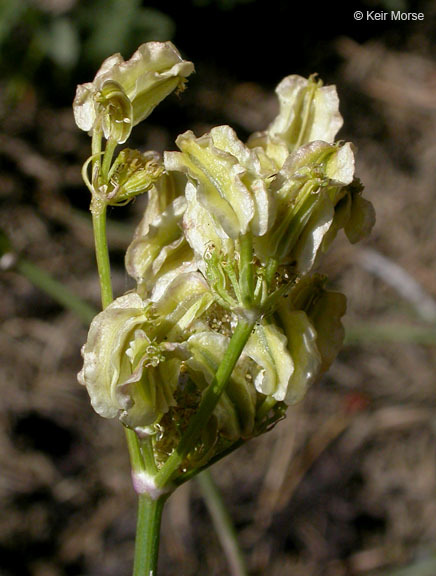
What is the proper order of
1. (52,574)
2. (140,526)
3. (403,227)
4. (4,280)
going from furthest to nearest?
(403,227)
(4,280)
(52,574)
(140,526)

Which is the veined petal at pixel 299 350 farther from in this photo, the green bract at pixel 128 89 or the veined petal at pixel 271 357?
the green bract at pixel 128 89

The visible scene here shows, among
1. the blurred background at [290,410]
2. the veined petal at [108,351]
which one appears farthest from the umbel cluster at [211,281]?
the blurred background at [290,410]

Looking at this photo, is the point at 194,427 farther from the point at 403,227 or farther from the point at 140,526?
the point at 403,227

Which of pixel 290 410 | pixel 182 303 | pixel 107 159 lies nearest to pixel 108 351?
pixel 182 303

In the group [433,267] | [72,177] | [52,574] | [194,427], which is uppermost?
[194,427]

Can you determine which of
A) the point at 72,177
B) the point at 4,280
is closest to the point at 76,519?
the point at 4,280

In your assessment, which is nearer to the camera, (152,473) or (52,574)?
(152,473)

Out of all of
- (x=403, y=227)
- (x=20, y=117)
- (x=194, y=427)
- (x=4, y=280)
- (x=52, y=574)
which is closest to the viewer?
(x=194, y=427)

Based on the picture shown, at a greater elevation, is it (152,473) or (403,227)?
(152,473)
